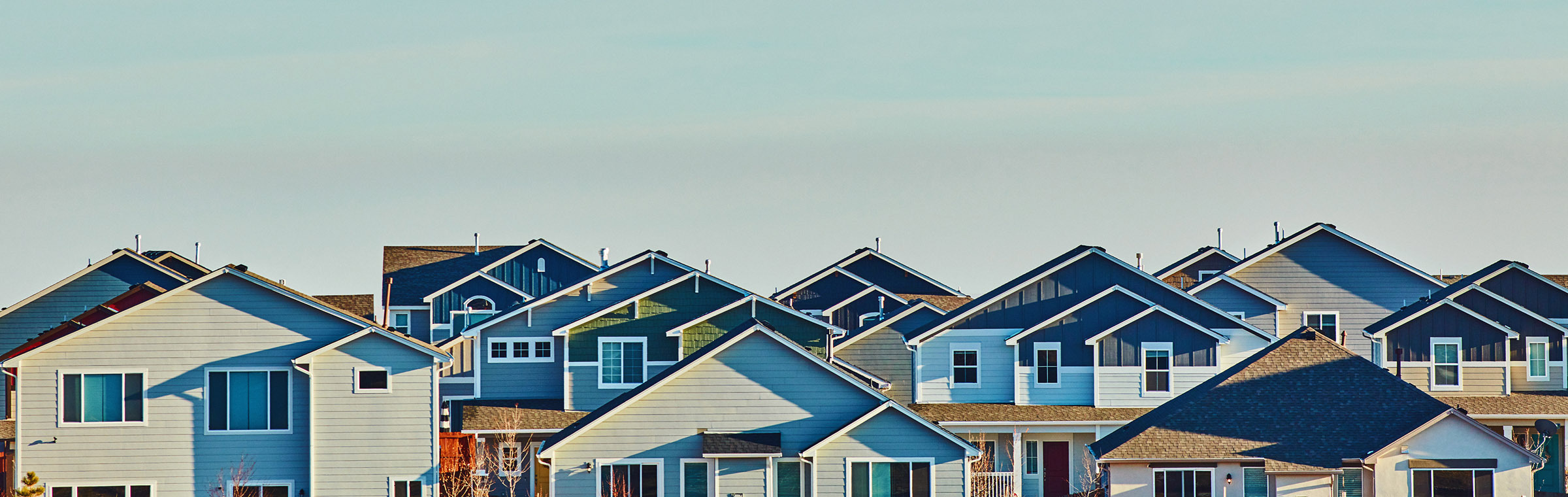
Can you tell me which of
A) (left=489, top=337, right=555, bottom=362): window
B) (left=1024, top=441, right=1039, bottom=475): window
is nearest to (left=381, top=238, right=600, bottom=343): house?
(left=489, top=337, right=555, bottom=362): window

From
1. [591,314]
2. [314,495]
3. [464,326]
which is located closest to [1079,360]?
[591,314]

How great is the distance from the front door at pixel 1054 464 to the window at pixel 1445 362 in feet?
35.2

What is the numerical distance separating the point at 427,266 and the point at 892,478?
132 ft

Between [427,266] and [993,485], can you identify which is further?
[427,266]

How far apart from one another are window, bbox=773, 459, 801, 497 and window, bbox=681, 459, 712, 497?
149cm

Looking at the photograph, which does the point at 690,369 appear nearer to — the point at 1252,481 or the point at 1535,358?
the point at 1252,481

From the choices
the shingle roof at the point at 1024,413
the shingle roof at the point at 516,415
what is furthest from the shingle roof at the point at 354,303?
the shingle roof at the point at 1024,413

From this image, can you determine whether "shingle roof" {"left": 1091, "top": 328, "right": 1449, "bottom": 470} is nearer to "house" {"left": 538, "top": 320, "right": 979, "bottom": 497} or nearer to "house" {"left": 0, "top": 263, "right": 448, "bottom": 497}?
"house" {"left": 538, "top": 320, "right": 979, "bottom": 497}

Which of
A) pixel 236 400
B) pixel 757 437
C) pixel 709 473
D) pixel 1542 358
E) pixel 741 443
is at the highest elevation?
pixel 1542 358

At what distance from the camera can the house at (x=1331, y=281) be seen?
53750 mm

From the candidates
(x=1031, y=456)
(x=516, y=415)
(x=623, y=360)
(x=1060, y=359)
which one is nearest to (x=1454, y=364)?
(x=1060, y=359)

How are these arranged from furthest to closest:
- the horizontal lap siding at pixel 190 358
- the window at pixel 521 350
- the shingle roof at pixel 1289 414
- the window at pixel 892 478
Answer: the window at pixel 521 350 → the horizontal lap siding at pixel 190 358 → the window at pixel 892 478 → the shingle roof at pixel 1289 414

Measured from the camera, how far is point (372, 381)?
38469 millimetres

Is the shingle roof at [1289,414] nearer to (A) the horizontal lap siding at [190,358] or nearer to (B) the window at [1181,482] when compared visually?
(B) the window at [1181,482]
